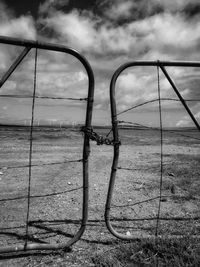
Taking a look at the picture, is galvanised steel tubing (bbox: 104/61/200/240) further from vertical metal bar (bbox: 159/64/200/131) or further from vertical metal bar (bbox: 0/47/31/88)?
vertical metal bar (bbox: 0/47/31/88)

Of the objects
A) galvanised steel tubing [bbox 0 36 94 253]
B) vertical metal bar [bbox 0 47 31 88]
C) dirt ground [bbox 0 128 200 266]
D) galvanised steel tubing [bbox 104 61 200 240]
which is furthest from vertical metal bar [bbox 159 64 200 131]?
vertical metal bar [bbox 0 47 31 88]

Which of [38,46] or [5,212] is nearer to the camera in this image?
[38,46]

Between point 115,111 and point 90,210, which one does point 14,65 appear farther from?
point 90,210

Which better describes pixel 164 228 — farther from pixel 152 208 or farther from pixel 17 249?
pixel 17 249

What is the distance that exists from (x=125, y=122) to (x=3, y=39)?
1.77 metres

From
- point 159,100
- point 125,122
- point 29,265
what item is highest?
point 159,100

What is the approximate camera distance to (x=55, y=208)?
4742mm

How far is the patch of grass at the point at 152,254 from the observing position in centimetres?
288

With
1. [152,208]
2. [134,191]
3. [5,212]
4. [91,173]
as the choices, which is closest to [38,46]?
[5,212]

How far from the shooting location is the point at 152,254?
302 centimetres

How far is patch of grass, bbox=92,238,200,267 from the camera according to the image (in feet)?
9.45

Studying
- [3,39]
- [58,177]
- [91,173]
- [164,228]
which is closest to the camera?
[3,39]

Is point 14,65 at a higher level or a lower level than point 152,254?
higher

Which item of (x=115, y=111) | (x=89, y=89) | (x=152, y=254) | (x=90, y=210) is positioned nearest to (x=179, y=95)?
(x=115, y=111)
